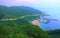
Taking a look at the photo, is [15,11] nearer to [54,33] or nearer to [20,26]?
[20,26]

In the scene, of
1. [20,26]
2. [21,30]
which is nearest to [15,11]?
[20,26]

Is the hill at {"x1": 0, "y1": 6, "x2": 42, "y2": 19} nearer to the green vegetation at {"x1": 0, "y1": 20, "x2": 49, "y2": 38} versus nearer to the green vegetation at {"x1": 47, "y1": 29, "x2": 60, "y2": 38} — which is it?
the green vegetation at {"x1": 0, "y1": 20, "x2": 49, "y2": 38}

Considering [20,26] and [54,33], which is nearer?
[20,26]

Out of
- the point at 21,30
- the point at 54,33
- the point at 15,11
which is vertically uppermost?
the point at 15,11

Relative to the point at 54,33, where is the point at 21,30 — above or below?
above

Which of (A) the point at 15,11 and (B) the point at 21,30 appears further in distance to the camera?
(A) the point at 15,11

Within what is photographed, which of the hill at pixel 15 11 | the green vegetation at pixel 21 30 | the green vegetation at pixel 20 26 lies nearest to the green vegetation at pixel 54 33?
the green vegetation at pixel 20 26

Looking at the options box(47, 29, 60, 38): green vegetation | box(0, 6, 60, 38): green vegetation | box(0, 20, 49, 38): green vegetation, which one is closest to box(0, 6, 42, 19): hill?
box(0, 6, 60, 38): green vegetation

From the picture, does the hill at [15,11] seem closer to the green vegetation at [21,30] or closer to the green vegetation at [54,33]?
the green vegetation at [21,30]

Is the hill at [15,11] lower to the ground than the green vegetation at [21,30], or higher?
higher

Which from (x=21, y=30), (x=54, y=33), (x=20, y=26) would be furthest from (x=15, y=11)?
(x=54, y=33)

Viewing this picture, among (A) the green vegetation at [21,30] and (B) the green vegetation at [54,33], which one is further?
(B) the green vegetation at [54,33]
